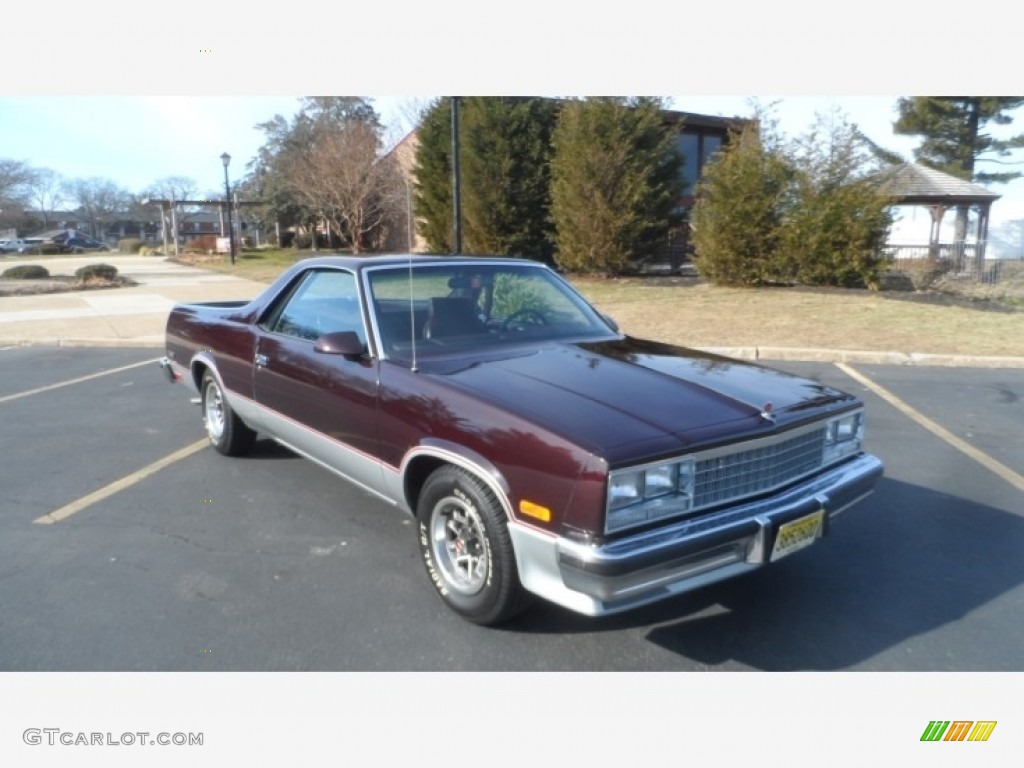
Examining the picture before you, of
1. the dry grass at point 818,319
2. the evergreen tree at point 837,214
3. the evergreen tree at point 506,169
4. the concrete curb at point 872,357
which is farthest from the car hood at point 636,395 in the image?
the evergreen tree at point 506,169

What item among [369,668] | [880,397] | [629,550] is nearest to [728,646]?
[629,550]

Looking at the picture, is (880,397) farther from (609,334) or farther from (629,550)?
(629,550)

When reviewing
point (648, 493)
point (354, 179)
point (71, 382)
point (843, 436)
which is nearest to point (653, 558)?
point (648, 493)

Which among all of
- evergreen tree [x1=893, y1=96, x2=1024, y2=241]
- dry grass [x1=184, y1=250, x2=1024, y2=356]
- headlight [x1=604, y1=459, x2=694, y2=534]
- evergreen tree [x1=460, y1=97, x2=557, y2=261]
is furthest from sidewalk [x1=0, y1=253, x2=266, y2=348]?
evergreen tree [x1=893, y1=96, x2=1024, y2=241]

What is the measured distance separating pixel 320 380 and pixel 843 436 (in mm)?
2700

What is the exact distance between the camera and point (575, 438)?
2.68m

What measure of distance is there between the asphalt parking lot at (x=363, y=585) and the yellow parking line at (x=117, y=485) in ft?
0.05

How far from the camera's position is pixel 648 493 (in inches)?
108

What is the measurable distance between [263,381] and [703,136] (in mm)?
26274

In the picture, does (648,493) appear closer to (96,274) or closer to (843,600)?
(843,600)

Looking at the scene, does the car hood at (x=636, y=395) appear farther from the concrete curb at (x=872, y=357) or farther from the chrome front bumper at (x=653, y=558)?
the concrete curb at (x=872, y=357)

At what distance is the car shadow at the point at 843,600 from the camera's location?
3.07 metres

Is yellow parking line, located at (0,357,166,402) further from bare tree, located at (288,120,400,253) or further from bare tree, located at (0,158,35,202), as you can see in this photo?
bare tree, located at (0,158,35,202)

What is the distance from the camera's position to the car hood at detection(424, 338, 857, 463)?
2.78m
